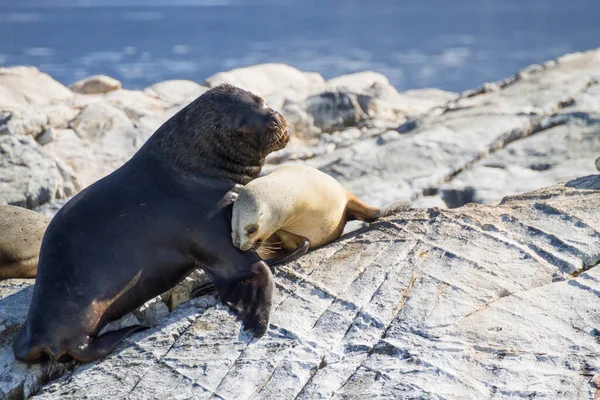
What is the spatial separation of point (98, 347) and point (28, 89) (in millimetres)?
10685

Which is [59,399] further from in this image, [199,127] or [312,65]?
[312,65]

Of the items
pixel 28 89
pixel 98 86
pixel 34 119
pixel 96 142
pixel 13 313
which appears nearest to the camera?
pixel 13 313

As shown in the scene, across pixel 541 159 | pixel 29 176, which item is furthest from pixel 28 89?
pixel 541 159

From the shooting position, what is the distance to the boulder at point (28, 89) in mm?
13617

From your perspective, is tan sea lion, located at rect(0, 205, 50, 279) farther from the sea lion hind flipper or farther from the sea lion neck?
the sea lion hind flipper

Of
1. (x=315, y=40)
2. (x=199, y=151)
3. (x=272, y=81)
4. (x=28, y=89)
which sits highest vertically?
(x=199, y=151)

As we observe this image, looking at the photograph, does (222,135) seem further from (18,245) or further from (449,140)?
(449,140)

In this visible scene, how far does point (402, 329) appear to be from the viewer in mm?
4406

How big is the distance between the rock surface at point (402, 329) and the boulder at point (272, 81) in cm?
907

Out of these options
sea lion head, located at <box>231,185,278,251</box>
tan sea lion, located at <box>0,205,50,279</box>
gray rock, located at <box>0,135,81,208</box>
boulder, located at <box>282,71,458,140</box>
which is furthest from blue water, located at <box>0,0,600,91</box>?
Result: sea lion head, located at <box>231,185,278,251</box>

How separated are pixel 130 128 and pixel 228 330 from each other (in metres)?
6.59

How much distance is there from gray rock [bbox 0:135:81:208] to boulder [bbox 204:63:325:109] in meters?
5.74

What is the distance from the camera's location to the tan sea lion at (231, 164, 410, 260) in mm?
5020

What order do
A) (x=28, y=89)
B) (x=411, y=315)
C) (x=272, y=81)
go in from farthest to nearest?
(x=272, y=81)
(x=28, y=89)
(x=411, y=315)
